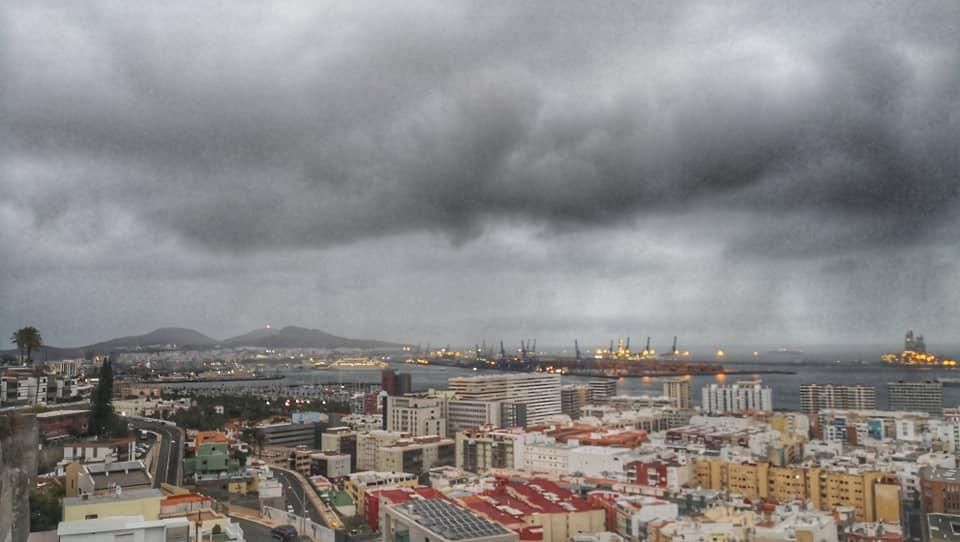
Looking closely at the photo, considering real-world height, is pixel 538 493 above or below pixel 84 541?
below

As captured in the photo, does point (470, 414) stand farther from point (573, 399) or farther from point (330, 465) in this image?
point (573, 399)

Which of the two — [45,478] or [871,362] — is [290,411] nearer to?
[45,478]

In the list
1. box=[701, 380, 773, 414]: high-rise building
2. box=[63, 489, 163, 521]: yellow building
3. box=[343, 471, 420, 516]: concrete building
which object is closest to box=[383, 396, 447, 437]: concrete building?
box=[343, 471, 420, 516]: concrete building

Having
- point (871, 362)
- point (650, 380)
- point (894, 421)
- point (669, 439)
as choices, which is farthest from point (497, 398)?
point (871, 362)

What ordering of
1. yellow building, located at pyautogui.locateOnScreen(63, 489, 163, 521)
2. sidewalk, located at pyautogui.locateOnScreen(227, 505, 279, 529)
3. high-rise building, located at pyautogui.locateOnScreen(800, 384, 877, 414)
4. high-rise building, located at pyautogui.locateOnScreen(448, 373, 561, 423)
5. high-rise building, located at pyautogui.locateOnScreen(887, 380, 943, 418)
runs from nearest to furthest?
yellow building, located at pyautogui.locateOnScreen(63, 489, 163, 521), sidewalk, located at pyautogui.locateOnScreen(227, 505, 279, 529), high-rise building, located at pyautogui.locateOnScreen(448, 373, 561, 423), high-rise building, located at pyautogui.locateOnScreen(800, 384, 877, 414), high-rise building, located at pyautogui.locateOnScreen(887, 380, 943, 418)

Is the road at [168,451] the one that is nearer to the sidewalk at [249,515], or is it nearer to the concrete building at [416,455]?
the sidewalk at [249,515]

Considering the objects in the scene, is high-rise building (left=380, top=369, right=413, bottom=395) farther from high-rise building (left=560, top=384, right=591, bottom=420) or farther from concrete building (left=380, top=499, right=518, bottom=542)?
concrete building (left=380, top=499, right=518, bottom=542)
